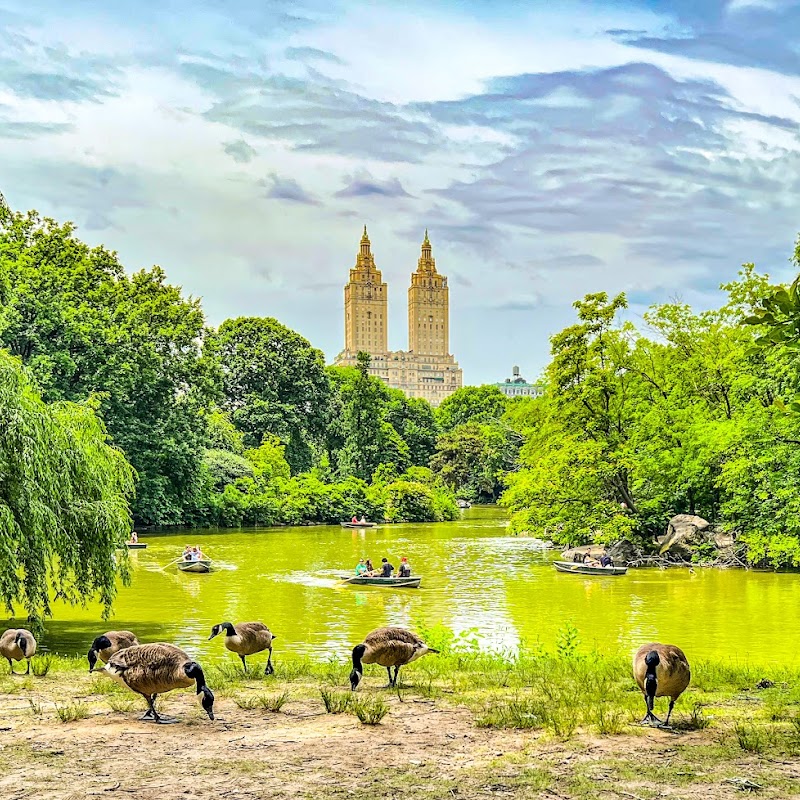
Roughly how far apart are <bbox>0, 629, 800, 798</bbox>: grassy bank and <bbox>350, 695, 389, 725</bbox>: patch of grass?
0.05 feet

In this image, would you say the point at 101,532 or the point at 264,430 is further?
the point at 264,430

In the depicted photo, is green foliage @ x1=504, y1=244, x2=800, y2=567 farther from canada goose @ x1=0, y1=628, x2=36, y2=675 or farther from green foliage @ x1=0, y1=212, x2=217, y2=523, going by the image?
canada goose @ x1=0, y1=628, x2=36, y2=675

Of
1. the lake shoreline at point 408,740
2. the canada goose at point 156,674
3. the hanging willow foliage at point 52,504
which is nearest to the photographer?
the lake shoreline at point 408,740

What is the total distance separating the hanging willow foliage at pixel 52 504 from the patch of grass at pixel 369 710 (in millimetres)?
7353

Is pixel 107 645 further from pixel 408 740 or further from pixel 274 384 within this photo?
pixel 274 384

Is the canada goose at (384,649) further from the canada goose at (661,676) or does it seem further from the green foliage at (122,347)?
the green foliage at (122,347)

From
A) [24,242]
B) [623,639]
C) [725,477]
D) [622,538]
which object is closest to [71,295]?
[24,242]

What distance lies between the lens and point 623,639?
59.2 feet

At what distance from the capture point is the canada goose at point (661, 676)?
7.32m

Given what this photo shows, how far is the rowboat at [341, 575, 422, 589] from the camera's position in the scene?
26391 millimetres

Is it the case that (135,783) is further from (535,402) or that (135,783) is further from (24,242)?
(24,242)

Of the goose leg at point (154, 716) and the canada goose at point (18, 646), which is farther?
the canada goose at point (18, 646)

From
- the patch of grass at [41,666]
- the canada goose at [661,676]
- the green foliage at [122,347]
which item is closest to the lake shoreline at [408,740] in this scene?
the canada goose at [661,676]

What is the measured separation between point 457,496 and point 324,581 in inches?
2238
